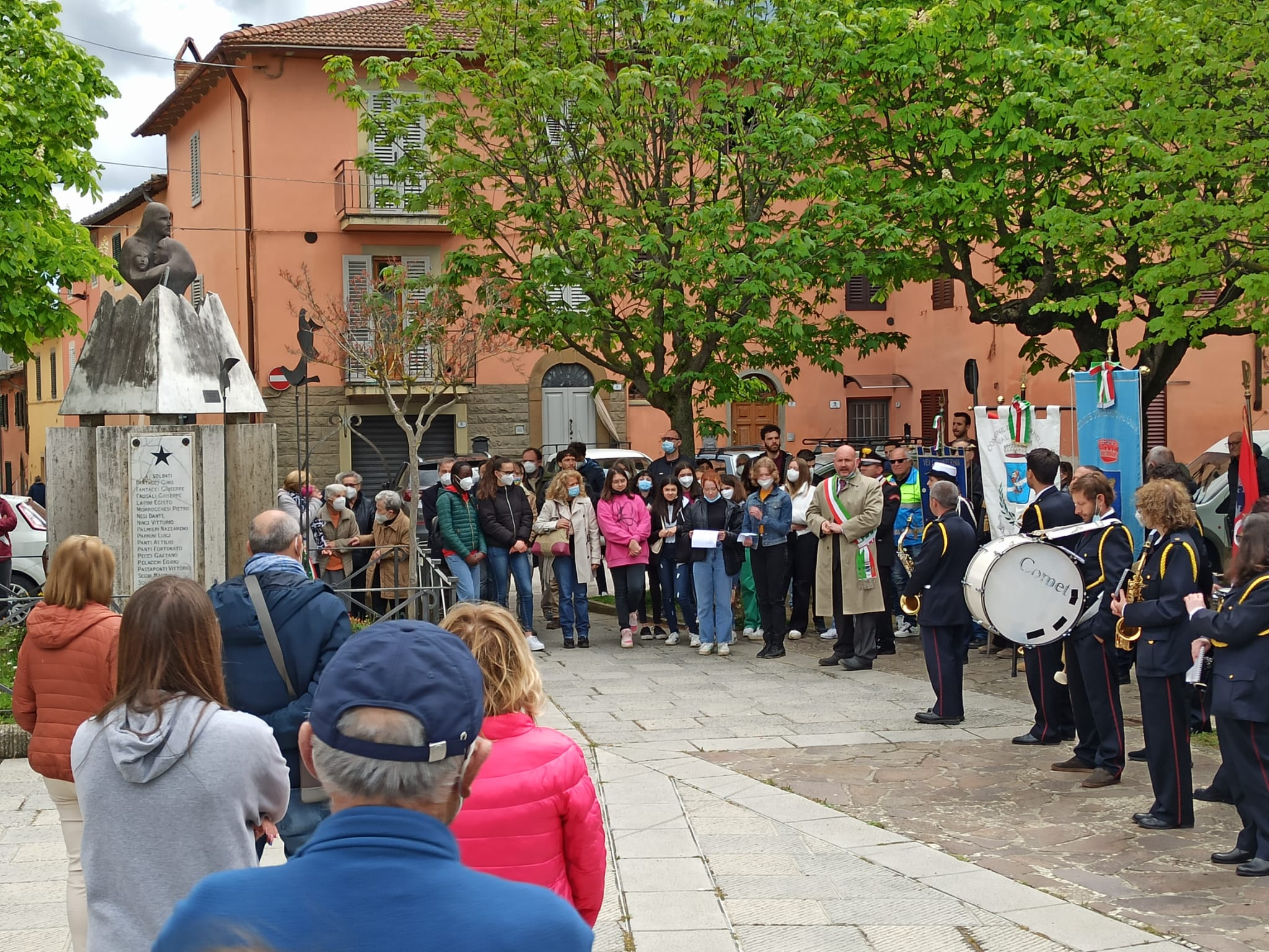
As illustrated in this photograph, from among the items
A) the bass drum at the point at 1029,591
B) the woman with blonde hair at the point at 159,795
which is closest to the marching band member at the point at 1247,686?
the bass drum at the point at 1029,591

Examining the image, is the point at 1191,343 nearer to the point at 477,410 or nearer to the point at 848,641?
the point at 848,641

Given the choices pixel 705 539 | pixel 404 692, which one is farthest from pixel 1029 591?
pixel 404 692

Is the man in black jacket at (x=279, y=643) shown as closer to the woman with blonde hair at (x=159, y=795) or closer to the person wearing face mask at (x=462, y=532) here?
the woman with blonde hair at (x=159, y=795)

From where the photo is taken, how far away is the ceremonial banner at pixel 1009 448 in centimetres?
1339

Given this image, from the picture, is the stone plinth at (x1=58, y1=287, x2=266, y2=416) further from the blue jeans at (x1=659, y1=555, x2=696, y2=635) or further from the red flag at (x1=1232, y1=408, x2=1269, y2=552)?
the red flag at (x1=1232, y1=408, x2=1269, y2=552)

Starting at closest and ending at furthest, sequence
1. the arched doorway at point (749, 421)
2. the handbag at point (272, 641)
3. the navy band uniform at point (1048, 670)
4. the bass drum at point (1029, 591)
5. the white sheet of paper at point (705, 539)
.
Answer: the handbag at point (272, 641) → the bass drum at point (1029, 591) → the navy band uniform at point (1048, 670) → the white sheet of paper at point (705, 539) → the arched doorway at point (749, 421)

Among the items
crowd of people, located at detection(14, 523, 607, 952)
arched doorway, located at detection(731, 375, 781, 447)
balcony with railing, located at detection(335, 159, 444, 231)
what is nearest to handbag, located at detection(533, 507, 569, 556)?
crowd of people, located at detection(14, 523, 607, 952)

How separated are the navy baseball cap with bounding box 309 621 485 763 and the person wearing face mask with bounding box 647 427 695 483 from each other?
12.8 metres

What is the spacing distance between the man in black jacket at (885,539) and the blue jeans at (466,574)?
4169 mm

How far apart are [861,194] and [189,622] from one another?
16.5m

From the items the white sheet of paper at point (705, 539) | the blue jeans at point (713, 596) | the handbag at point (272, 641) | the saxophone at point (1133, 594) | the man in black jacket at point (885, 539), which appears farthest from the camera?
the blue jeans at point (713, 596)

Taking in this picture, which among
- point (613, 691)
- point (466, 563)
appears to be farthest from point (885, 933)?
point (466, 563)

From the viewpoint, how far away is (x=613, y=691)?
1166cm

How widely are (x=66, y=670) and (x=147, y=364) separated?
214 inches
